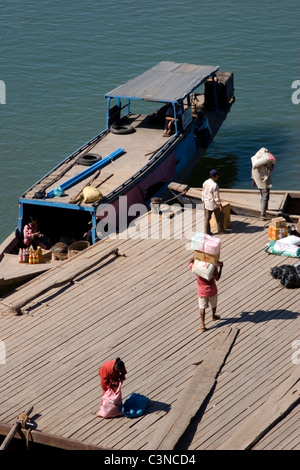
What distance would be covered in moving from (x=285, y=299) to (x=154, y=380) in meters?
3.88

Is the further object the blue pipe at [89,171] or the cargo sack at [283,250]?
the blue pipe at [89,171]

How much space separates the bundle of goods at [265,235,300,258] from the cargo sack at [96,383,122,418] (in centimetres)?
660

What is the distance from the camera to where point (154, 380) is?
15766mm

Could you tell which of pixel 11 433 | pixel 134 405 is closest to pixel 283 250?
pixel 134 405

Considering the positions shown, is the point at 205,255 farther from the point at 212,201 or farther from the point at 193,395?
the point at 212,201

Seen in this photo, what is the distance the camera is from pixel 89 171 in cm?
2325

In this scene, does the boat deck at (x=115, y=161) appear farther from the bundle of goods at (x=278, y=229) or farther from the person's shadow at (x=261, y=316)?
the person's shadow at (x=261, y=316)

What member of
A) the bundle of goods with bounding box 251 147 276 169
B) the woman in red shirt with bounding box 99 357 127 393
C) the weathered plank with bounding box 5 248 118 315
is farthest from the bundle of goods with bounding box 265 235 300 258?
the woman in red shirt with bounding box 99 357 127 393

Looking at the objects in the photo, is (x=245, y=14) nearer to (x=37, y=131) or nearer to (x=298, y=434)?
(x=37, y=131)

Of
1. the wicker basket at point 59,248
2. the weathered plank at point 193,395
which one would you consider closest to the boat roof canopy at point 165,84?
the wicker basket at point 59,248

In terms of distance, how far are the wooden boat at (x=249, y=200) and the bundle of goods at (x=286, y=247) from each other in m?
2.04

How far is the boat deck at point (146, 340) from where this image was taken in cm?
1461

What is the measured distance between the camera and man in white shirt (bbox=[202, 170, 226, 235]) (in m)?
20.1

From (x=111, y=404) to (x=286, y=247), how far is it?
6.84 m
